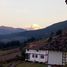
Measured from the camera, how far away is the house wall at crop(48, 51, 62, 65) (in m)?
28.6

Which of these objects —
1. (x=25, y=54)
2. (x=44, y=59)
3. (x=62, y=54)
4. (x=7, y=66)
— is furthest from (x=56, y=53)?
(x=25, y=54)

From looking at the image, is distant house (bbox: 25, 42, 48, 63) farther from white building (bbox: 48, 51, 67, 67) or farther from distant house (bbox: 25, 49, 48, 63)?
white building (bbox: 48, 51, 67, 67)

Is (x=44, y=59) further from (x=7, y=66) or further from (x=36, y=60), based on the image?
(x=7, y=66)

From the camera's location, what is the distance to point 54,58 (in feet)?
94.5

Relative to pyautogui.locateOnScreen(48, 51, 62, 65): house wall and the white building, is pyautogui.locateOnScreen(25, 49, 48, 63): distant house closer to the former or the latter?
the white building

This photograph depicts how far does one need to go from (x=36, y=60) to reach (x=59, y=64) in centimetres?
3189

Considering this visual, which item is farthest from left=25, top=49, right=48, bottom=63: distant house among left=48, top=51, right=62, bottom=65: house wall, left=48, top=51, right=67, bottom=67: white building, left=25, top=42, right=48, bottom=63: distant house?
left=48, top=51, right=62, bottom=65: house wall

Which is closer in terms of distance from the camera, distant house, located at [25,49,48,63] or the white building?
the white building

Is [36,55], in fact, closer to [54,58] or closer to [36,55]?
[36,55]

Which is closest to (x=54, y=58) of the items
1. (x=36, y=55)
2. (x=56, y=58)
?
(x=56, y=58)

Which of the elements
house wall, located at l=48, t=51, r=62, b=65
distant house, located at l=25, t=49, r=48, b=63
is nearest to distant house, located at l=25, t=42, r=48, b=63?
distant house, located at l=25, t=49, r=48, b=63

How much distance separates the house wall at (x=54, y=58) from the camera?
28641 mm

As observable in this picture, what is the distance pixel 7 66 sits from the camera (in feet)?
171

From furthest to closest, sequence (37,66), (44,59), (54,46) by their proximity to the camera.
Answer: (44,59)
(37,66)
(54,46)
